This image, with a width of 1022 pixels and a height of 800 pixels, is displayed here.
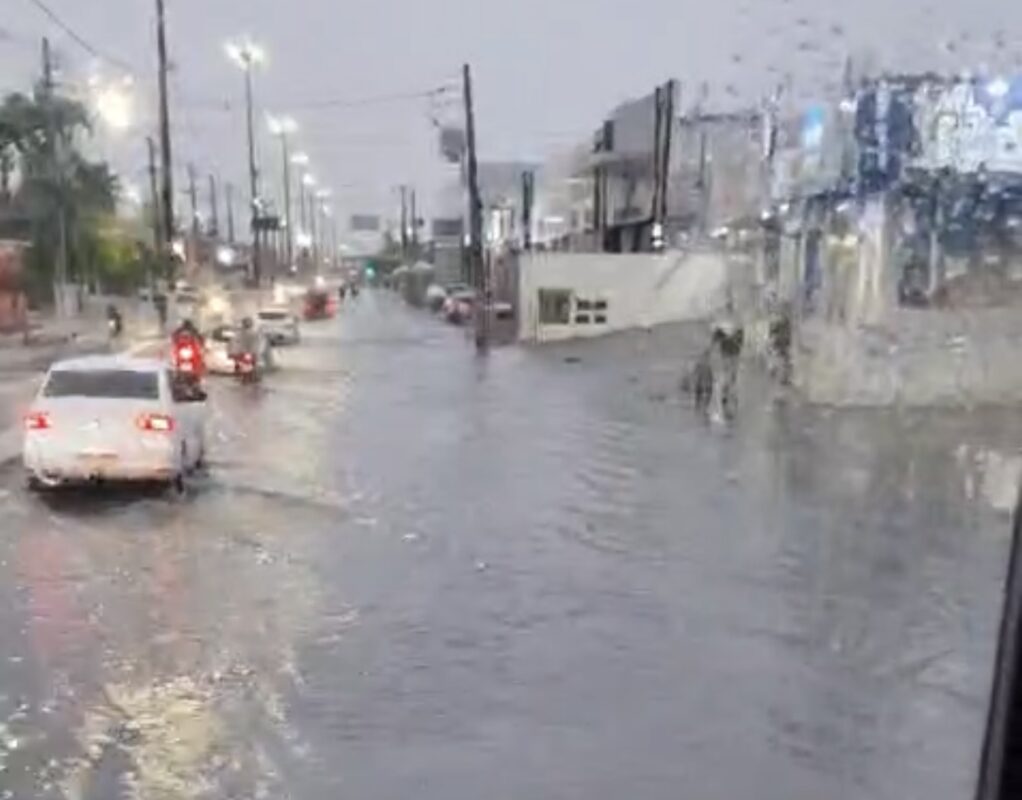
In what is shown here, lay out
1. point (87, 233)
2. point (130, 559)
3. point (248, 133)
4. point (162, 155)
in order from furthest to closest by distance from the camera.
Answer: point (248, 133), point (87, 233), point (162, 155), point (130, 559)

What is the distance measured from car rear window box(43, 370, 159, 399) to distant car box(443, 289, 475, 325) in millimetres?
50056

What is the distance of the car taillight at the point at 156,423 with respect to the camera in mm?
19047

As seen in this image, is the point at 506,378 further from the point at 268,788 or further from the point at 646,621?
the point at 268,788

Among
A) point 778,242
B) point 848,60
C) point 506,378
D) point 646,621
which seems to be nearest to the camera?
point 646,621

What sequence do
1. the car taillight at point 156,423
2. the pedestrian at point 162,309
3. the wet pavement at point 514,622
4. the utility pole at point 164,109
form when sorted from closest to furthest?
the wet pavement at point 514,622, the car taillight at point 156,423, the pedestrian at point 162,309, the utility pole at point 164,109

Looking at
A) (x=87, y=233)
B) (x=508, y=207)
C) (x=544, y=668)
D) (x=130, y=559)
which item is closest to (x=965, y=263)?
(x=130, y=559)

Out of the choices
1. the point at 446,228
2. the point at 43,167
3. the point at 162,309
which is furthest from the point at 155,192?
the point at 446,228

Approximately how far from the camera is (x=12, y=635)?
1146 cm

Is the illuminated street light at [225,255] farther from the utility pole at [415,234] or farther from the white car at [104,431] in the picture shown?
the white car at [104,431]

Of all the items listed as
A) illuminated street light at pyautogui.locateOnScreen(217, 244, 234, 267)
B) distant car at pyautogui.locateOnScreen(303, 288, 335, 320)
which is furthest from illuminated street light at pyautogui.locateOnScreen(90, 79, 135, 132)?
illuminated street light at pyautogui.locateOnScreen(217, 244, 234, 267)

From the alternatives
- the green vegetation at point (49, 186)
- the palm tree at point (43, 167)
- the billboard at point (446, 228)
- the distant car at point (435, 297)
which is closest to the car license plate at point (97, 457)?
the palm tree at point (43, 167)

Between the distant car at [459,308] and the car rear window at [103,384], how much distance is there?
50.1m

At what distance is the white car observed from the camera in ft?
62.1

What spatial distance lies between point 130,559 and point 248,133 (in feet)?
229
